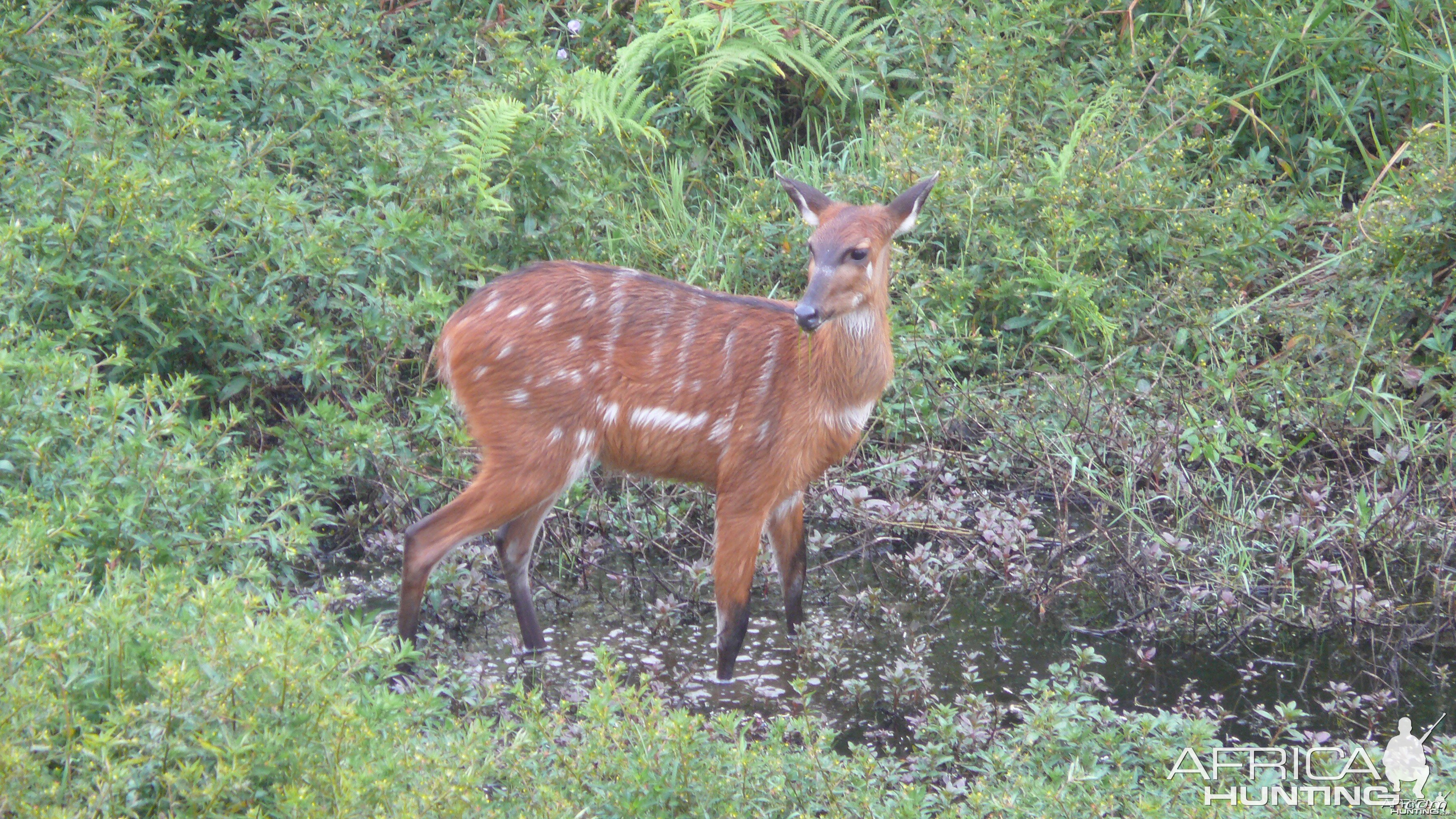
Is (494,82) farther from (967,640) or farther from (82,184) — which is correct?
(967,640)

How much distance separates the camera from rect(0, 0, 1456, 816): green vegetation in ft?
11.4

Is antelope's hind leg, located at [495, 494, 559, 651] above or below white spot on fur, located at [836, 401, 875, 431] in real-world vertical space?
below

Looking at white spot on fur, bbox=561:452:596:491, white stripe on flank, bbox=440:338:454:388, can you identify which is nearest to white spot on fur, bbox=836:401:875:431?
white spot on fur, bbox=561:452:596:491

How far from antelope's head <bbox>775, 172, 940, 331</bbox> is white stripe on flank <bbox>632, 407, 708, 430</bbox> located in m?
0.51

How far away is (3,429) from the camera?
4.54 m

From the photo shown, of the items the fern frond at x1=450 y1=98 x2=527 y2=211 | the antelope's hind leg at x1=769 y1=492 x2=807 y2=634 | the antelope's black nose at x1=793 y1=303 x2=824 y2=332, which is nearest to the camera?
the antelope's black nose at x1=793 y1=303 x2=824 y2=332

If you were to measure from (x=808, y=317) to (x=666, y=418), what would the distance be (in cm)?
70

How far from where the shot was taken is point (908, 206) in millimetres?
4867

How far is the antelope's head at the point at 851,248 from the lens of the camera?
469 centimetres

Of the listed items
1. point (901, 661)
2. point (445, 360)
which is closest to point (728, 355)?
point (445, 360)

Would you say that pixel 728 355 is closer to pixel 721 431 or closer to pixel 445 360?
pixel 721 431

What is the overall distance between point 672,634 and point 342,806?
7.38 ft

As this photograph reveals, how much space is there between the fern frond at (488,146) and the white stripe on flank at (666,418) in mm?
1733

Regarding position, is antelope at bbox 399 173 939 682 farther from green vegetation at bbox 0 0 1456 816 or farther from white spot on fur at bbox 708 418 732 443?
green vegetation at bbox 0 0 1456 816
